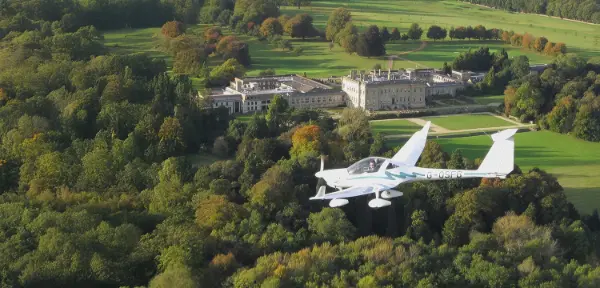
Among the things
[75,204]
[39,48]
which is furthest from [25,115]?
[39,48]

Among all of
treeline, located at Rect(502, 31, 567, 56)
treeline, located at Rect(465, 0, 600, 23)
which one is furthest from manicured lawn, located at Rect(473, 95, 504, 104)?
treeline, located at Rect(465, 0, 600, 23)

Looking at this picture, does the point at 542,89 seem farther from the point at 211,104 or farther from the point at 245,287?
the point at 245,287

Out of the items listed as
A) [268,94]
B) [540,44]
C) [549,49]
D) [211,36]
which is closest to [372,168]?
[268,94]

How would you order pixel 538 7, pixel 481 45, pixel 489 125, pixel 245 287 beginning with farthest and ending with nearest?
pixel 538 7 < pixel 481 45 < pixel 489 125 < pixel 245 287

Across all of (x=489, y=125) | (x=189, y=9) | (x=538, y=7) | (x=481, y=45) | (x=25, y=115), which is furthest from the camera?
(x=538, y=7)

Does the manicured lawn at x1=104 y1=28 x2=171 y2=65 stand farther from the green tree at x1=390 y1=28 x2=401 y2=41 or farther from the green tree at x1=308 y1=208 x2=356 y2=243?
the green tree at x1=308 y1=208 x2=356 y2=243

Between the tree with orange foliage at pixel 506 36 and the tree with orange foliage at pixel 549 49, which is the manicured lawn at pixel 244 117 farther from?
the tree with orange foliage at pixel 506 36

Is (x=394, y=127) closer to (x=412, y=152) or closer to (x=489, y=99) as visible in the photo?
(x=489, y=99)

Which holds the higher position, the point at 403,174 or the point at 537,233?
the point at 403,174
